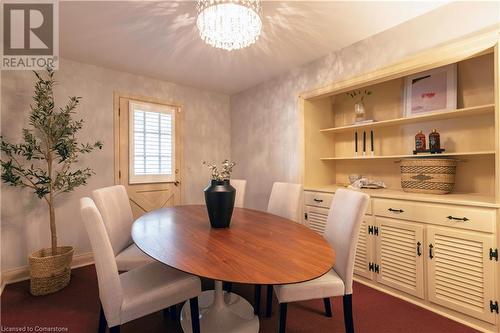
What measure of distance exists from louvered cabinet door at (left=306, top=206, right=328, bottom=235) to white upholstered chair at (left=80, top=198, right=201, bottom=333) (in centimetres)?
178

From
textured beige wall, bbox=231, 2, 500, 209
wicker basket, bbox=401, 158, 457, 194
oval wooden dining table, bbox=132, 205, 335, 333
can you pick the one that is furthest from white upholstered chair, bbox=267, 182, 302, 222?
wicker basket, bbox=401, 158, 457, 194

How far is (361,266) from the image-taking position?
257 cm

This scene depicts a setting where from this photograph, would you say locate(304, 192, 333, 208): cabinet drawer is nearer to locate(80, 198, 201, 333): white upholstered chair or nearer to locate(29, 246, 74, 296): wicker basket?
locate(80, 198, 201, 333): white upholstered chair

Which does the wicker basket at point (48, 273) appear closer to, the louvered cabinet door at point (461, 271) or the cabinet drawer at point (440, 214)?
the cabinet drawer at point (440, 214)

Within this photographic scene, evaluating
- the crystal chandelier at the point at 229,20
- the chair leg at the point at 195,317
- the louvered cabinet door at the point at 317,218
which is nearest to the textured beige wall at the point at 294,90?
the louvered cabinet door at the point at 317,218

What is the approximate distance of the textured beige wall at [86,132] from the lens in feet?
8.82

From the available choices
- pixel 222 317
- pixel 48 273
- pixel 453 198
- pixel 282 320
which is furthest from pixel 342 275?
pixel 48 273

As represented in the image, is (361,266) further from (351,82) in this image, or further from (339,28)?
(339,28)

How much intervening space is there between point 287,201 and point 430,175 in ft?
4.30

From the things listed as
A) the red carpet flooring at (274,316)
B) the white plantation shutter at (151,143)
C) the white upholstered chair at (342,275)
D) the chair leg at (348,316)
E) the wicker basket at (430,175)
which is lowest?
the red carpet flooring at (274,316)

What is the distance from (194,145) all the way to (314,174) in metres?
2.04

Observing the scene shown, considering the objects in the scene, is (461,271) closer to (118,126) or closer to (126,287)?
(126,287)

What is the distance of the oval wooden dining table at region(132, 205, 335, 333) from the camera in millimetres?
1124

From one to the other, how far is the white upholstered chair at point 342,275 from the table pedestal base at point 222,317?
47 centimetres
